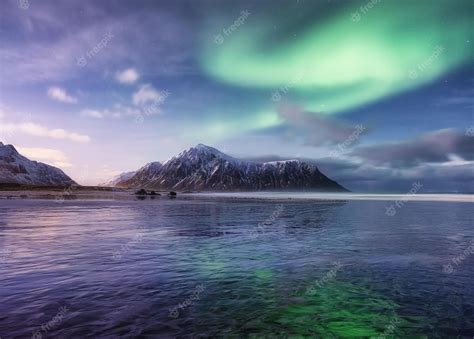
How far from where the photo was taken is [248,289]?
14172 mm

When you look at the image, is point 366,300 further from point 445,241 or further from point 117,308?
point 445,241

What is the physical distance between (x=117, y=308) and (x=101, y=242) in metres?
14.4

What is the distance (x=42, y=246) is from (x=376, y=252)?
2058 centimetres

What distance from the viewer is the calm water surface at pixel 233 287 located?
1038 centimetres

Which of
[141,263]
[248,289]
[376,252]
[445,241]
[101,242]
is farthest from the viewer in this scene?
[445,241]

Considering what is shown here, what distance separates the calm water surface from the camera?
34.1 feet

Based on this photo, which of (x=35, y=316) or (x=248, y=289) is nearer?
(x=35, y=316)

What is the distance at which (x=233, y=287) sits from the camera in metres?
14.5

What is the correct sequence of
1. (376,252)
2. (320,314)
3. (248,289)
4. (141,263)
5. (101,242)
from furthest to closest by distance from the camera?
(101,242), (376,252), (141,263), (248,289), (320,314)

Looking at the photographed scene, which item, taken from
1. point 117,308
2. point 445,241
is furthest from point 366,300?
point 445,241

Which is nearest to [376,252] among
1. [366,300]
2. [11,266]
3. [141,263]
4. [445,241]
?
[445,241]

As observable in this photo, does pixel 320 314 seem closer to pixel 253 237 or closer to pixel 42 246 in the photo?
pixel 253 237

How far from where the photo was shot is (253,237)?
93.5 feet

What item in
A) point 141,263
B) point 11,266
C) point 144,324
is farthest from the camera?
point 141,263
